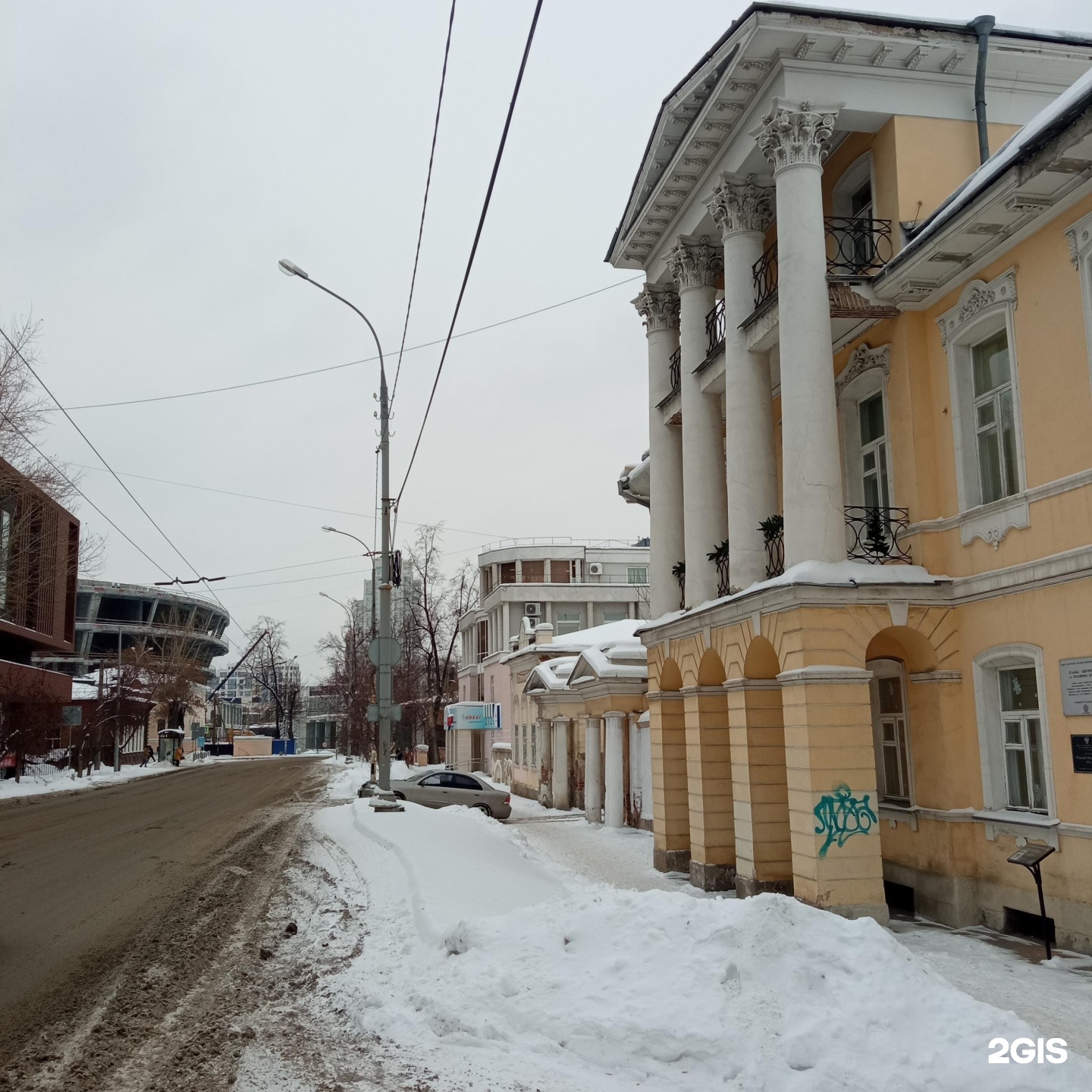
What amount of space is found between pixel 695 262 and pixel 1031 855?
1176 cm

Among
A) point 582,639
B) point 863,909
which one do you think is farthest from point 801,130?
point 582,639

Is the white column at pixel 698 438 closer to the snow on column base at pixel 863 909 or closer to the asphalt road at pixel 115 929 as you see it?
the snow on column base at pixel 863 909

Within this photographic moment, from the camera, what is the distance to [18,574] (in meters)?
32.8

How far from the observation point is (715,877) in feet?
50.6

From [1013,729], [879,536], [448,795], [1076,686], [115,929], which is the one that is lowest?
[115,929]

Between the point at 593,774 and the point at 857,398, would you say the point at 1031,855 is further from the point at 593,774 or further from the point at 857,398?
the point at 593,774

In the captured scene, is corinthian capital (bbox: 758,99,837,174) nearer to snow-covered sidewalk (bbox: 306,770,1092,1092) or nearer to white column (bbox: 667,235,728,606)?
white column (bbox: 667,235,728,606)

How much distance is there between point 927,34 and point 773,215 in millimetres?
3553

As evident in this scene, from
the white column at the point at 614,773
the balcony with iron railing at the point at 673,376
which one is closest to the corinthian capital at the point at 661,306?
the balcony with iron railing at the point at 673,376

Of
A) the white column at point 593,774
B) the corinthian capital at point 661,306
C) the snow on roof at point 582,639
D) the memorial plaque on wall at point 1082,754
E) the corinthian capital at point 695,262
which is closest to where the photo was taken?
the memorial plaque on wall at point 1082,754

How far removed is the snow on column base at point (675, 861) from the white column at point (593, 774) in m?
8.04

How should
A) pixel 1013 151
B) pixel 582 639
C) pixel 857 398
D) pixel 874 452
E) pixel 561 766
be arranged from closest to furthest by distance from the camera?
pixel 1013 151
pixel 874 452
pixel 857 398
pixel 561 766
pixel 582 639

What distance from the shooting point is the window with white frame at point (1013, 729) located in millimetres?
11312

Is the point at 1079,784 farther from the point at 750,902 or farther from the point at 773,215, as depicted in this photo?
the point at 773,215
